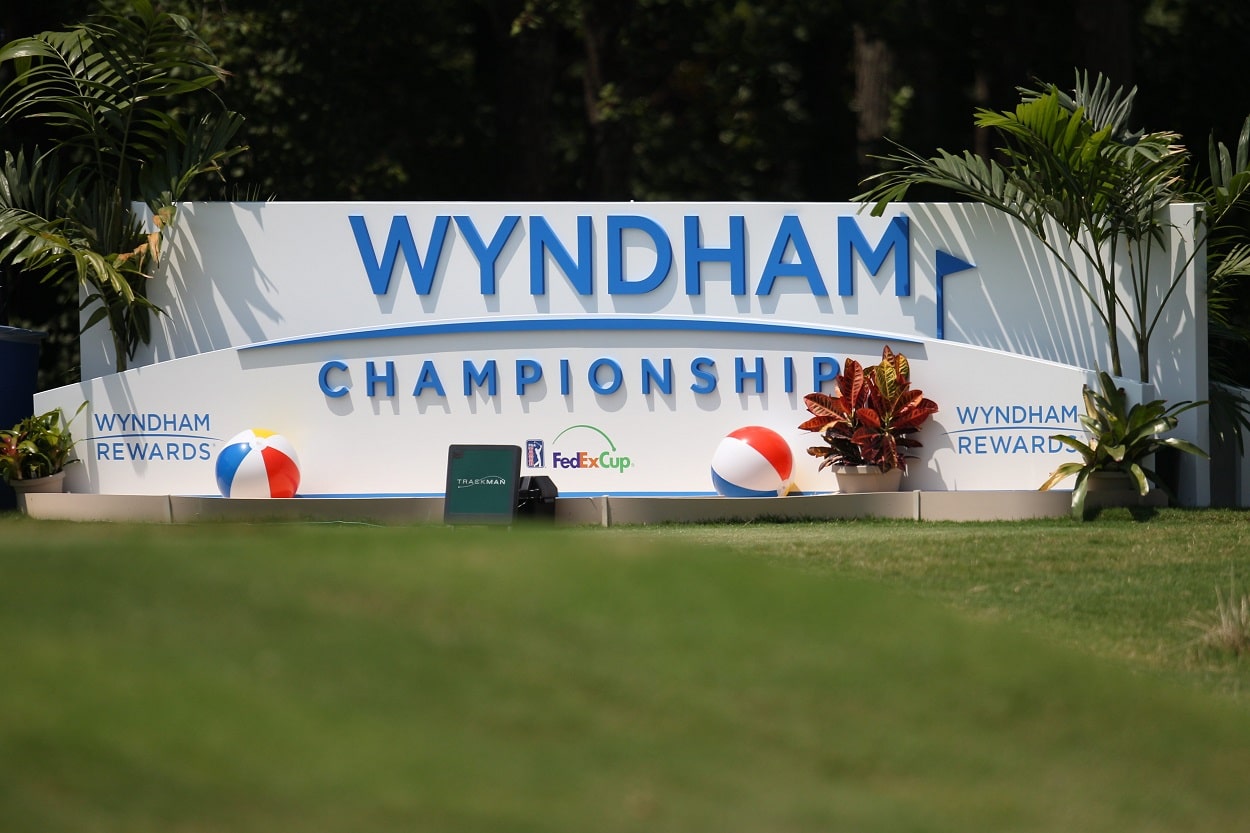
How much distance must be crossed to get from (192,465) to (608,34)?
512 inches

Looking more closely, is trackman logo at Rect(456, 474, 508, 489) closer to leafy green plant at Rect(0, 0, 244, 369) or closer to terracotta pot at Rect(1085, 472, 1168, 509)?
leafy green plant at Rect(0, 0, 244, 369)

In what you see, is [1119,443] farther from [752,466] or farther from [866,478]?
[752,466]

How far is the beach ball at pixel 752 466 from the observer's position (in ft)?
37.9

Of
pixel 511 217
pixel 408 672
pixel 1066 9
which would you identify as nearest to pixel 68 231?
pixel 511 217

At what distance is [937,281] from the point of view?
12.2 meters

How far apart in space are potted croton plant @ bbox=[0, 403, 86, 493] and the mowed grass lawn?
6.13m

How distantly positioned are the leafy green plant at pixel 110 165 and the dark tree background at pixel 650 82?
18.4 ft

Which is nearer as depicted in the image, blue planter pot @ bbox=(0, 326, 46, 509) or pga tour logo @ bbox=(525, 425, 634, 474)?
pga tour logo @ bbox=(525, 425, 634, 474)

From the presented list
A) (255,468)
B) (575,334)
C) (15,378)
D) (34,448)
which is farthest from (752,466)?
(15,378)

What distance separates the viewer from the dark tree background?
20.4 metres

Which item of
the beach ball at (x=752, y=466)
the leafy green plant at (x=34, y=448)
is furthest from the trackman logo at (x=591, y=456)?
the leafy green plant at (x=34, y=448)

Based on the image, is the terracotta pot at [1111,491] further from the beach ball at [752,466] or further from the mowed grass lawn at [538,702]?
the mowed grass lawn at [538,702]

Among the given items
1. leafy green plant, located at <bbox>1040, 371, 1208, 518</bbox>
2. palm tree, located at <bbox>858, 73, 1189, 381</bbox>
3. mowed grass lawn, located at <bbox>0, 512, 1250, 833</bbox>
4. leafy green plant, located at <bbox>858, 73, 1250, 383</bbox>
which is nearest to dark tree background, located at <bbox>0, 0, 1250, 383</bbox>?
leafy green plant, located at <bbox>858, 73, 1250, 383</bbox>

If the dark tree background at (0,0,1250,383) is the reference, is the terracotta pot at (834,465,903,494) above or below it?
below
